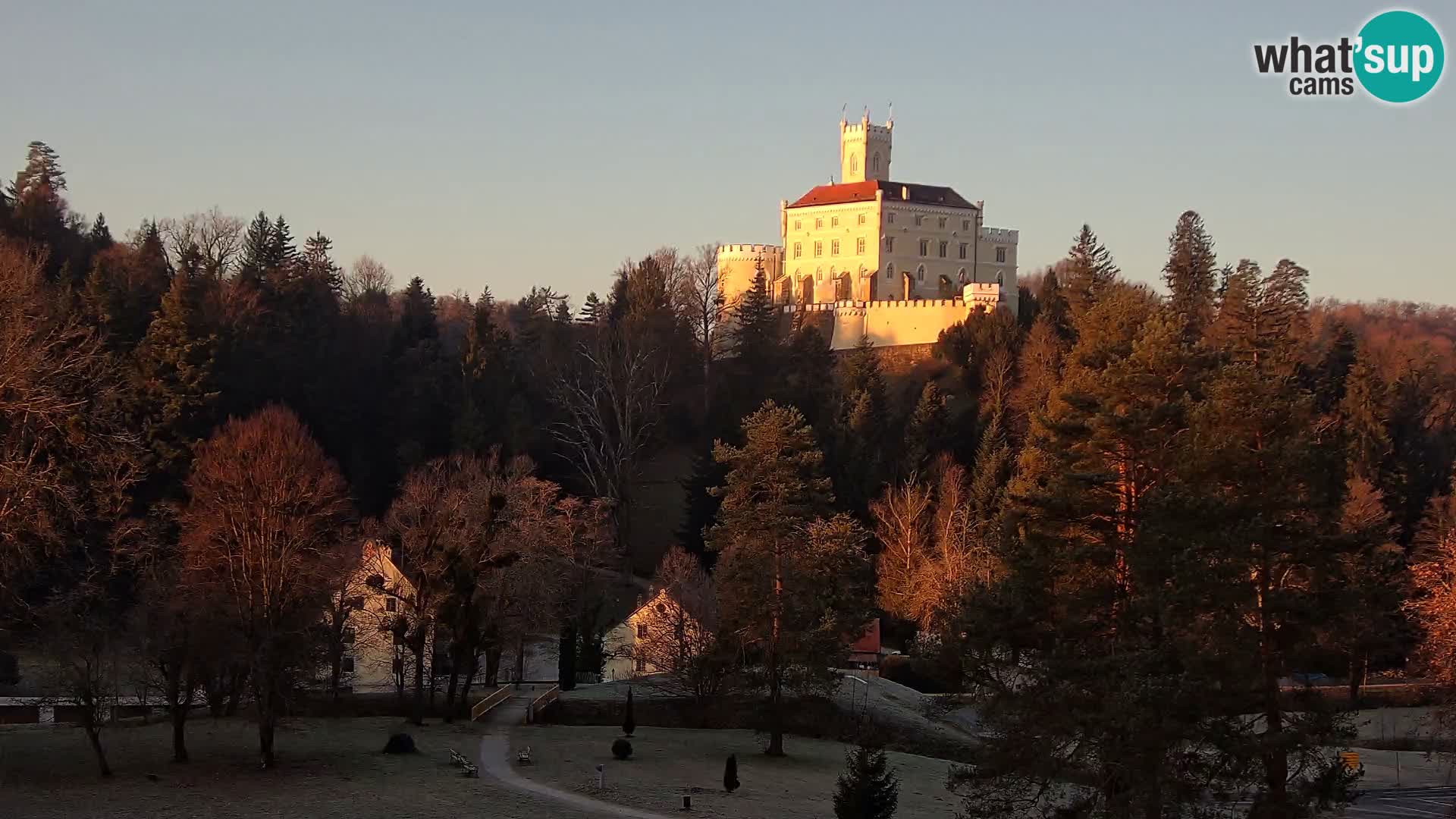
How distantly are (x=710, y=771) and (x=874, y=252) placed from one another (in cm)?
7543

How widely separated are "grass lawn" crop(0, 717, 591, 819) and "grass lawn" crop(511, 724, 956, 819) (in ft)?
6.45

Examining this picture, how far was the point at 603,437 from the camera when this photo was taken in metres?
66.9

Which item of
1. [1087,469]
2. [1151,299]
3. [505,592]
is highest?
[1151,299]

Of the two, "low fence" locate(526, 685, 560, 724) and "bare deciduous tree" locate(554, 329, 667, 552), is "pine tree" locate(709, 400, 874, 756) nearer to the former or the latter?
"low fence" locate(526, 685, 560, 724)

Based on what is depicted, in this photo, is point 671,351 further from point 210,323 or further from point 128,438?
point 128,438

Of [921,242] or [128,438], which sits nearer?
[128,438]

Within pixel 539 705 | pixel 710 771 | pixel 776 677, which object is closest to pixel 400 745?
pixel 710 771

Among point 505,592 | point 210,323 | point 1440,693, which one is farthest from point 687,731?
point 210,323

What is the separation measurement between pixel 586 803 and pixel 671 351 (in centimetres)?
5330

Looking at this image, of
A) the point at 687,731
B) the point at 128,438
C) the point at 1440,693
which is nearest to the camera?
the point at 128,438

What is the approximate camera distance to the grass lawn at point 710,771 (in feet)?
100.0

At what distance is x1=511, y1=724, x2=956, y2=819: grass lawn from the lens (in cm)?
3047

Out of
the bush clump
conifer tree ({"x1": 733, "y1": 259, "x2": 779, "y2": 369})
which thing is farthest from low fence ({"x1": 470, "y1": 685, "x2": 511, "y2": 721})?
conifer tree ({"x1": 733, "y1": 259, "x2": 779, "y2": 369})

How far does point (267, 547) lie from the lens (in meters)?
37.2
